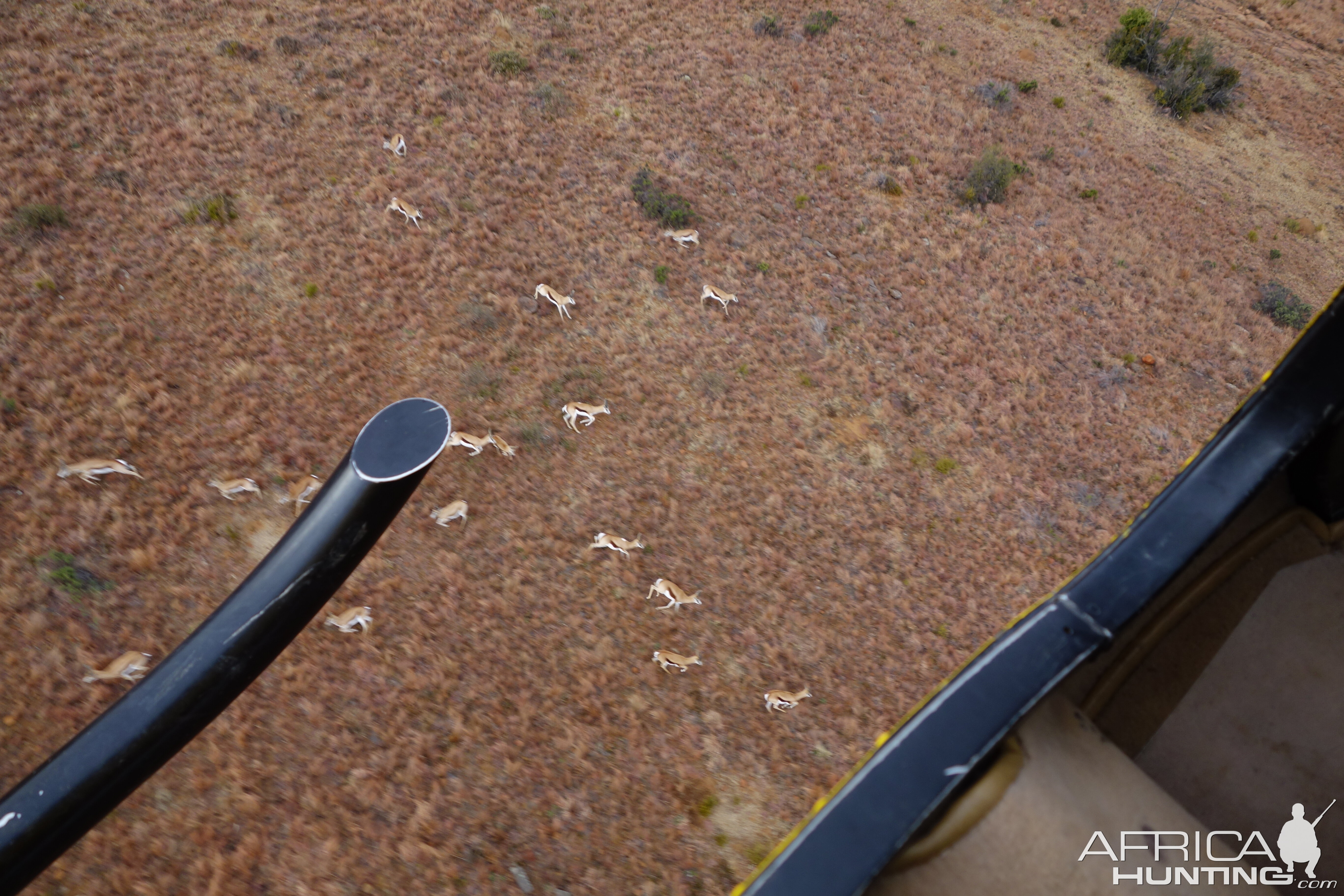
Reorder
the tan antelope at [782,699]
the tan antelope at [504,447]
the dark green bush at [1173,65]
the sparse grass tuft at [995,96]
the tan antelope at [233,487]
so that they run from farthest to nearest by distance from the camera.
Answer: the dark green bush at [1173,65] → the sparse grass tuft at [995,96] → the tan antelope at [504,447] → the tan antelope at [233,487] → the tan antelope at [782,699]

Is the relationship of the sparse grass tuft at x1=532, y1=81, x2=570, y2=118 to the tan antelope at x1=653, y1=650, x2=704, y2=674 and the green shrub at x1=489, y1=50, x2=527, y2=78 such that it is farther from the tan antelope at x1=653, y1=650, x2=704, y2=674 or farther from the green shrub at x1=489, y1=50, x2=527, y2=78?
the tan antelope at x1=653, y1=650, x2=704, y2=674

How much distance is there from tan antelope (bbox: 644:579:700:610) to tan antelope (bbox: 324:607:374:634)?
10.9 ft

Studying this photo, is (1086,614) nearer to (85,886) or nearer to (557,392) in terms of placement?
(85,886)

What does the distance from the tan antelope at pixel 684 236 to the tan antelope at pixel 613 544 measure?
6596 millimetres

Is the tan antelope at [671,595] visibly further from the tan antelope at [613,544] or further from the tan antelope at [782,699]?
the tan antelope at [782,699]

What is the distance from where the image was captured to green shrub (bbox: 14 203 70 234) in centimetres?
1014

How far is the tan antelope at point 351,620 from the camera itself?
7.24 meters

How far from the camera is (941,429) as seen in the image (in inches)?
440

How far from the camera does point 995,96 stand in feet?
60.6

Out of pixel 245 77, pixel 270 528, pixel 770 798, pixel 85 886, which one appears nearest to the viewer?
pixel 85 886

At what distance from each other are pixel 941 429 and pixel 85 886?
11923 millimetres

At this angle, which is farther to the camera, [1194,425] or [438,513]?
[1194,425]

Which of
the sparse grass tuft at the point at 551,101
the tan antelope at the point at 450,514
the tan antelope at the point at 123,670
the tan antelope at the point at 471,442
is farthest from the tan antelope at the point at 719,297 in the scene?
the tan antelope at the point at 123,670

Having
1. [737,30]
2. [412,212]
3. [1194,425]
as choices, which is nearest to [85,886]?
[412,212]
